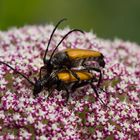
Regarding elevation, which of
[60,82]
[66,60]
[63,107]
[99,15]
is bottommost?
[63,107]

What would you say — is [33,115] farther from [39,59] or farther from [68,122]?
[39,59]

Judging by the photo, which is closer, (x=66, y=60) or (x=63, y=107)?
(x=63, y=107)

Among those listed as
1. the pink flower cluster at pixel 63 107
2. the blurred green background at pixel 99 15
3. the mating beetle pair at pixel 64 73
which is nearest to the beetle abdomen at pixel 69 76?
the mating beetle pair at pixel 64 73

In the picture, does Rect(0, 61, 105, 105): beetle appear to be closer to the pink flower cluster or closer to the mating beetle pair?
the mating beetle pair

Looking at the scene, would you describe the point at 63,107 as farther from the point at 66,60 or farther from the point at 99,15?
the point at 99,15

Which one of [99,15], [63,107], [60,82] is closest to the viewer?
[63,107]

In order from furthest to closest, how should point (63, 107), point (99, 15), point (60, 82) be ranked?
point (99, 15), point (60, 82), point (63, 107)

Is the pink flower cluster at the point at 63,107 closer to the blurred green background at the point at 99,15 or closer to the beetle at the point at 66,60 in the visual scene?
the beetle at the point at 66,60

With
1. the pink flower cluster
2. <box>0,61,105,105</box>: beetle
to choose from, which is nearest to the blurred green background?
the pink flower cluster

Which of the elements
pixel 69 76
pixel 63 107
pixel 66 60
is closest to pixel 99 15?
pixel 66 60

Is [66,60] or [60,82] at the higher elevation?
[66,60]
